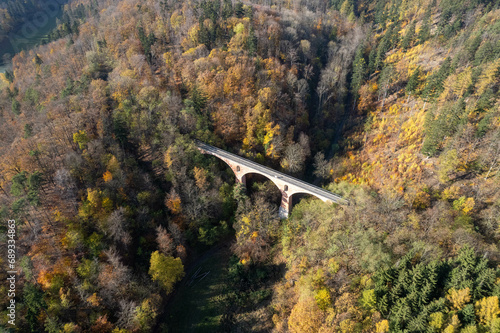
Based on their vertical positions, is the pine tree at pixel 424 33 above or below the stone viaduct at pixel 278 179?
above

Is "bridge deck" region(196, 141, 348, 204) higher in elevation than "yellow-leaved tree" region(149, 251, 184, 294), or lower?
higher

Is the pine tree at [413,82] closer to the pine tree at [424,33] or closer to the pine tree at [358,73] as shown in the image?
the pine tree at [358,73]

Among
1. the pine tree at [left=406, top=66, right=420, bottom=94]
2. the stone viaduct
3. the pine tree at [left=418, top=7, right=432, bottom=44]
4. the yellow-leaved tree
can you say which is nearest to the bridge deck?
the stone viaduct

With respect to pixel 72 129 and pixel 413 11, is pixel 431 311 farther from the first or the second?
pixel 413 11

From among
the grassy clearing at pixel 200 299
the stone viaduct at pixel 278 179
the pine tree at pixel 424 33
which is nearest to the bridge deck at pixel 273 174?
the stone viaduct at pixel 278 179

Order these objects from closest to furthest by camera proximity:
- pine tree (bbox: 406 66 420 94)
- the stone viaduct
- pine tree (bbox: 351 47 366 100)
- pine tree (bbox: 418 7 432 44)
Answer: the stone viaduct
pine tree (bbox: 406 66 420 94)
pine tree (bbox: 351 47 366 100)
pine tree (bbox: 418 7 432 44)

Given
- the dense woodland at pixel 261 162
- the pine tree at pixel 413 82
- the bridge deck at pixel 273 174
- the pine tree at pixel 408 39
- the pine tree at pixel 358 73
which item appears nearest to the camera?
the dense woodland at pixel 261 162

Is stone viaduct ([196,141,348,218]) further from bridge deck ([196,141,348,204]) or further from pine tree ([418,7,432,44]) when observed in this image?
pine tree ([418,7,432,44])
